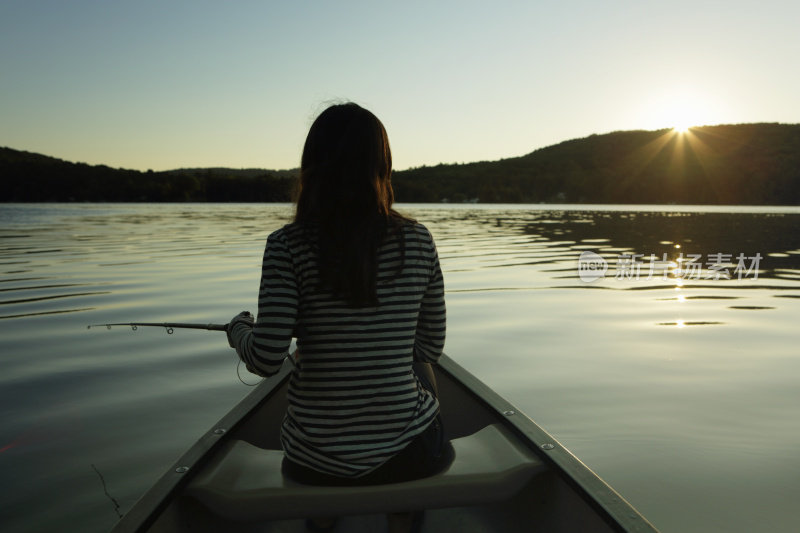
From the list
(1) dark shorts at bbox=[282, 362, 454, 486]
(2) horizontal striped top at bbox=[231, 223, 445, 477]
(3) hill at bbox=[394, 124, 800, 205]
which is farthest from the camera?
(3) hill at bbox=[394, 124, 800, 205]

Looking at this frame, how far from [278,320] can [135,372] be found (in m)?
4.93

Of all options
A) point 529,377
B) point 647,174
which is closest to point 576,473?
point 529,377

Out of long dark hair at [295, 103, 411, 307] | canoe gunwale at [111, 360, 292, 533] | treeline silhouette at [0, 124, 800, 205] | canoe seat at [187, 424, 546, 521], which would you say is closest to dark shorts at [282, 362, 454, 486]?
canoe seat at [187, 424, 546, 521]

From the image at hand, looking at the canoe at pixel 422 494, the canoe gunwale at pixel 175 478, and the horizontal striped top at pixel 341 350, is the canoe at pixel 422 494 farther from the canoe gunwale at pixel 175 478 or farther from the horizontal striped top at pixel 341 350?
the horizontal striped top at pixel 341 350

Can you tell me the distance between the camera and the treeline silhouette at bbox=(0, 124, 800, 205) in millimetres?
86938

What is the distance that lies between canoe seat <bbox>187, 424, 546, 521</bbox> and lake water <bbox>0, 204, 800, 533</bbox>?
1.52m

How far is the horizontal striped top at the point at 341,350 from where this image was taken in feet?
6.40

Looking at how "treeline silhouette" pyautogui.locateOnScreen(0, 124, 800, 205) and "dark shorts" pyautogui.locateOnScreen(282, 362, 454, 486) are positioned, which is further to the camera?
"treeline silhouette" pyautogui.locateOnScreen(0, 124, 800, 205)

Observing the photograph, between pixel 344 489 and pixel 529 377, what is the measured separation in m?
4.46

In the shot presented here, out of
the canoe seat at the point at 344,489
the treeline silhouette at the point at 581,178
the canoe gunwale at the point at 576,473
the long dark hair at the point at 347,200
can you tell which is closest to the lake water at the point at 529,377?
the canoe gunwale at the point at 576,473

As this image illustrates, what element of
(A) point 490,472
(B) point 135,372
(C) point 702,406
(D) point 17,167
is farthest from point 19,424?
(D) point 17,167

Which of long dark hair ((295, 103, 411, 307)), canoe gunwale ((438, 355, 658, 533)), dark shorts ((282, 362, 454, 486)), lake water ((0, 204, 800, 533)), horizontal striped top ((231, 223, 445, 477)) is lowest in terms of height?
lake water ((0, 204, 800, 533))

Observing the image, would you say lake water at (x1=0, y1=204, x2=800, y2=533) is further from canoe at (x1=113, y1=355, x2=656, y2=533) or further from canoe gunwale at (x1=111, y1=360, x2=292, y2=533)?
canoe at (x1=113, y1=355, x2=656, y2=533)

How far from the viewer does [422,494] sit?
209 cm
